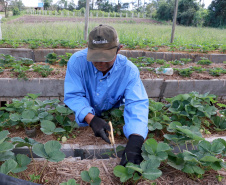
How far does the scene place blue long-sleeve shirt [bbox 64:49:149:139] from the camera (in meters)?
1.85

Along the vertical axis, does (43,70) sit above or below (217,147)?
above

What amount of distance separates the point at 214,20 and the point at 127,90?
29992 millimetres

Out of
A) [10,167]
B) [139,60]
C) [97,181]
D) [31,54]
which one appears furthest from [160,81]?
[31,54]

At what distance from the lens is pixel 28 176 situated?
143 cm

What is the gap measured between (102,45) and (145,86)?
6.77 feet

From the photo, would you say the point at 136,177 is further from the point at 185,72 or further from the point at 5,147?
the point at 185,72

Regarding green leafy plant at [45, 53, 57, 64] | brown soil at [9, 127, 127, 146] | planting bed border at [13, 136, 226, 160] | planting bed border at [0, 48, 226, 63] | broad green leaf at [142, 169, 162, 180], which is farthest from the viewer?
A: planting bed border at [0, 48, 226, 63]

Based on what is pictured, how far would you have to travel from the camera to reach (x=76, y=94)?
199cm

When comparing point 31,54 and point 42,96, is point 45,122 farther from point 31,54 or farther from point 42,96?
point 31,54

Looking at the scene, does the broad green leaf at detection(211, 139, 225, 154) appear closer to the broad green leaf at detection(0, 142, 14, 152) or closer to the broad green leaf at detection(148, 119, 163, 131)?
the broad green leaf at detection(148, 119, 163, 131)

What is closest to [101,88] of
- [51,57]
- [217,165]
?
[217,165]

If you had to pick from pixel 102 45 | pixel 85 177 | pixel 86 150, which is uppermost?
pixel 102 45

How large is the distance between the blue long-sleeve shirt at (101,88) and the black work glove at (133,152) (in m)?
0.20

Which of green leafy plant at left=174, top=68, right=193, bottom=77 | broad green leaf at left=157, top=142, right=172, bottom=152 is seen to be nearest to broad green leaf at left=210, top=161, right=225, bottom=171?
broad green leaf at left=157, top=142, right=172, bottom=152
